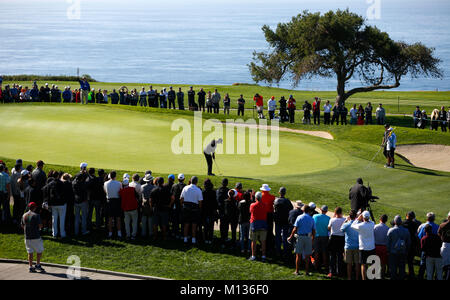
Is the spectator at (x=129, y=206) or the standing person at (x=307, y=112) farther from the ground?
the standing person at (x=307, y=112)

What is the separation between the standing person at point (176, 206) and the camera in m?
17.0

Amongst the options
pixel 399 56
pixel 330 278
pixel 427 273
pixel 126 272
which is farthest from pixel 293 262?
pixel 399 56

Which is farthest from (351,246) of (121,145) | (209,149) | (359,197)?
(121,145)

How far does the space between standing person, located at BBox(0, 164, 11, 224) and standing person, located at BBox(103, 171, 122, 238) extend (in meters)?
3.41

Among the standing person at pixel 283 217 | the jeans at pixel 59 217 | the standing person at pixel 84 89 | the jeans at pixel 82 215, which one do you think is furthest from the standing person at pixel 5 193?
the standing person at pixel 84 89

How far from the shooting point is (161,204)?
54.9 feet

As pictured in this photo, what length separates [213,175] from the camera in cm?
2178

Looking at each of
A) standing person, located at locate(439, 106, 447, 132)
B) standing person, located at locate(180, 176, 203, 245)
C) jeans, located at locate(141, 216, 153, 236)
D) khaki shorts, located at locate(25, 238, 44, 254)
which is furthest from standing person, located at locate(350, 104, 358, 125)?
khaki shorts, located at locate(25, 238, 44, 254)

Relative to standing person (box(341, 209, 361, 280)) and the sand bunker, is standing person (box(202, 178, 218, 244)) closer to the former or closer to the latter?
standing person (box(341, 209, 361, 280))

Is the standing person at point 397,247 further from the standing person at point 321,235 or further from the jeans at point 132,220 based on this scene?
the jeans at point 132,220

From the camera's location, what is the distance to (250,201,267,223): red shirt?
15.5m

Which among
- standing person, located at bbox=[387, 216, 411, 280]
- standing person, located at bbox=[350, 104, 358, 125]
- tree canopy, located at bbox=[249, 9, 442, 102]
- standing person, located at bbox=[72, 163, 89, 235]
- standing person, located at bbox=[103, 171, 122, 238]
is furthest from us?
tree canopy, located at bbox=[249, 9, 442, 102]

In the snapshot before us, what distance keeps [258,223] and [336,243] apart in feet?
7.13

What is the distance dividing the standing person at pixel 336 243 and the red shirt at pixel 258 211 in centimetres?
184
